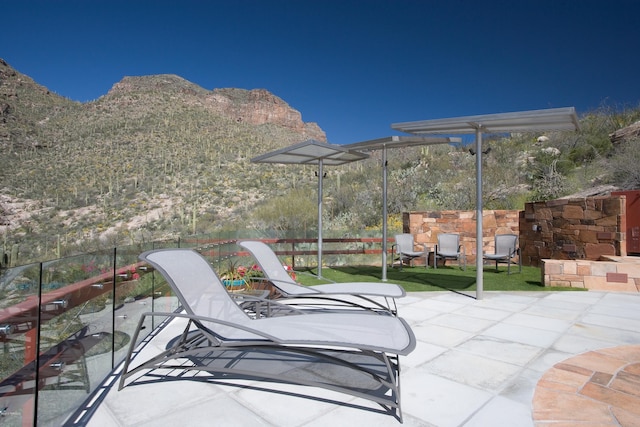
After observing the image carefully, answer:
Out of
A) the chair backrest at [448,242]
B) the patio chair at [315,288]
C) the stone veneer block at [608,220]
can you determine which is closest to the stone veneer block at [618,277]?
the stone veneer block at [608,220]

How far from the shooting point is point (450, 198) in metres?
14.0

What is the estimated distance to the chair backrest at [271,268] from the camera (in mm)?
4324

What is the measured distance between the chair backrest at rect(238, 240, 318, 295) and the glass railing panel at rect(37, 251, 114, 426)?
1768 millimetres

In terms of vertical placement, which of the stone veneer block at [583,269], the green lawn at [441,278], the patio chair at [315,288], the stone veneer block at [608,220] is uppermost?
the stone veneer block at [608,220]

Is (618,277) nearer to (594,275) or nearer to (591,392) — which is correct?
(594,275)

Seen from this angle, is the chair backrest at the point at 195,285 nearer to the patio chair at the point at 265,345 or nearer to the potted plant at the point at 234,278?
the patio chair at the point at 265,345

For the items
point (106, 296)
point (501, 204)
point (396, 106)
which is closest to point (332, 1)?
point (396, 106)

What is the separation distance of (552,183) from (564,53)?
984 centimetres

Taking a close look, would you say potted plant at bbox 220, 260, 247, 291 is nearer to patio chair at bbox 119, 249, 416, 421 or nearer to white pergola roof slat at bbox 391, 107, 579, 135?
patio chair at bbox 119, 249, 416, 421

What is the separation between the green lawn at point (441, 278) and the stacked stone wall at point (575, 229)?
2.07 ft

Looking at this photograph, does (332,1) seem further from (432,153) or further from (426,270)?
(426,270)

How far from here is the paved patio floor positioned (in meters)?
2.18

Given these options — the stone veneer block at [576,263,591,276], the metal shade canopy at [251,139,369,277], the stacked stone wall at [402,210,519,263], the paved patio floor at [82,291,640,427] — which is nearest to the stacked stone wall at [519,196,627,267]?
the stacked stone wall at [402,210,519,263]

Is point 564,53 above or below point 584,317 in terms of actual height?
above
